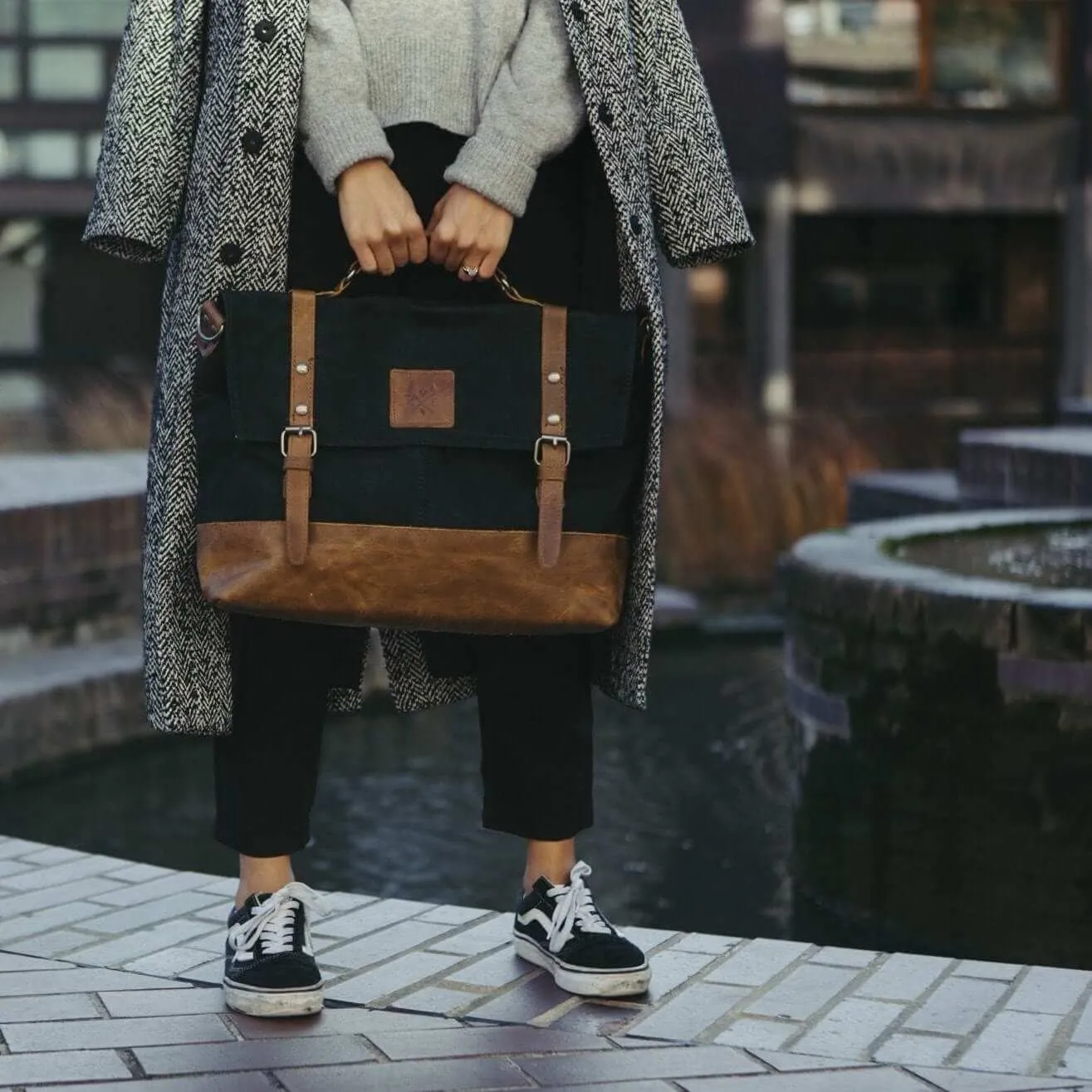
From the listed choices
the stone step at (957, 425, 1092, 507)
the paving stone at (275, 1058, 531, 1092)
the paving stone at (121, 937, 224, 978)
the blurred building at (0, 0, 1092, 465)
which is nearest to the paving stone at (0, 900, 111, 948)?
the paving stone at (121, 937, 224, 978)

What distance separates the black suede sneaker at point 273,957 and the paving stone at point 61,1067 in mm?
219

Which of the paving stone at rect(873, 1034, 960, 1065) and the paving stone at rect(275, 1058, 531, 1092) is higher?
the paving stone at rect(275, 1058, 531, 1092)

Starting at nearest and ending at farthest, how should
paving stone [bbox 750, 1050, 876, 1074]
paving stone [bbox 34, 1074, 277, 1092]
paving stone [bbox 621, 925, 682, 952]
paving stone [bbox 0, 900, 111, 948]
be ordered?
paving stone [bbox 34, 1074, 277, 1092]
paving stone [bbox 750, 1050, 876, 1074]
paving stone [bbox 621, 925, 682, 952]
paving stone [bbox 0, 900, 111, 948]

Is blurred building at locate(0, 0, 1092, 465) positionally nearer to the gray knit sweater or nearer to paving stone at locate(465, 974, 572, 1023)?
paving stone at locate(465, 974, 572, 1023)

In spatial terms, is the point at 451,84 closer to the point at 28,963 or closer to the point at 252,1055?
the point at 252,1055

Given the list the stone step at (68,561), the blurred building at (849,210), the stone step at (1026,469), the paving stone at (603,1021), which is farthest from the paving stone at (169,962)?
the blurred building at (849,210)

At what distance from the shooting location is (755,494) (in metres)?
9.75

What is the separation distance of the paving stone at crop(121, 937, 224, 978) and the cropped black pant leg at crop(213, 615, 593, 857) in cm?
24

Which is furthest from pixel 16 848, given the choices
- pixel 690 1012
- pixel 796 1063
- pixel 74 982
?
pixel 796 1063

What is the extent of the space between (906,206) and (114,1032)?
669 inches

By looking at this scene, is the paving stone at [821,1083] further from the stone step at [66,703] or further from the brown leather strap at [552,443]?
the stone step at [66,703]

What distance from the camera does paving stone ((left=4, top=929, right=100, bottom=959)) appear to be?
3277 mm

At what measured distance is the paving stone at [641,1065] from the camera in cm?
266

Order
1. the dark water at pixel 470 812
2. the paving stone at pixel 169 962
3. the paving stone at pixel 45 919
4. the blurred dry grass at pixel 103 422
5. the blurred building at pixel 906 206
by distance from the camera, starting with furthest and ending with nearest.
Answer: the blurred building at pixel 906 206 < the blurred dry grass at pixel 103 422 < the dark water at pixel 470 812 < the paving stone at pixel 45 919 < the paving stone at pixel 169 962
